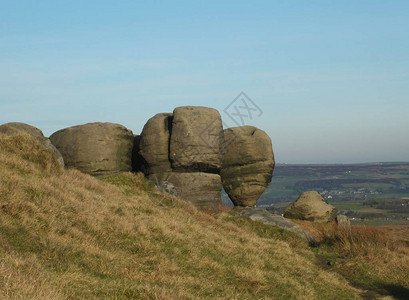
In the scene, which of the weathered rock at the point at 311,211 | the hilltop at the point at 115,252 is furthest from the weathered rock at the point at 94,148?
the weathered rock at the point at 311,211

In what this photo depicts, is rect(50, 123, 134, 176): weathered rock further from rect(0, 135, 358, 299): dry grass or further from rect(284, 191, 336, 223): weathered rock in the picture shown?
rect(284, 191, 336, 223): weathered rock

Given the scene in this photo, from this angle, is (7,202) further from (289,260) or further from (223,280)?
(289,260)

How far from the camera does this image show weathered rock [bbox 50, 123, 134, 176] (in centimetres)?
3659

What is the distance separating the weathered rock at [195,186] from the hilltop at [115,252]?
1126 centimetres

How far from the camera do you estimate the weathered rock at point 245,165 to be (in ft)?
136

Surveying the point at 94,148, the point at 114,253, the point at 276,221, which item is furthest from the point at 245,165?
the point at 114,253

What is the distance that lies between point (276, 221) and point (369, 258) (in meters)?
9.01

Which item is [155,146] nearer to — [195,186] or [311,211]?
[195,186]

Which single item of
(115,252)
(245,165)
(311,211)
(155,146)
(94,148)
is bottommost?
(311,211)

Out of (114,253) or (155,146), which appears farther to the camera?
(155,146)

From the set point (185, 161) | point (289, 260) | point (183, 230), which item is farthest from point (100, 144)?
point (289, 260)

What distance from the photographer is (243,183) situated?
137ft

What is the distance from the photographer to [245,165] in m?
41.8

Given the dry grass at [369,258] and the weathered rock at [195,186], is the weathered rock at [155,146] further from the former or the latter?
the dry grass at [369,258]
